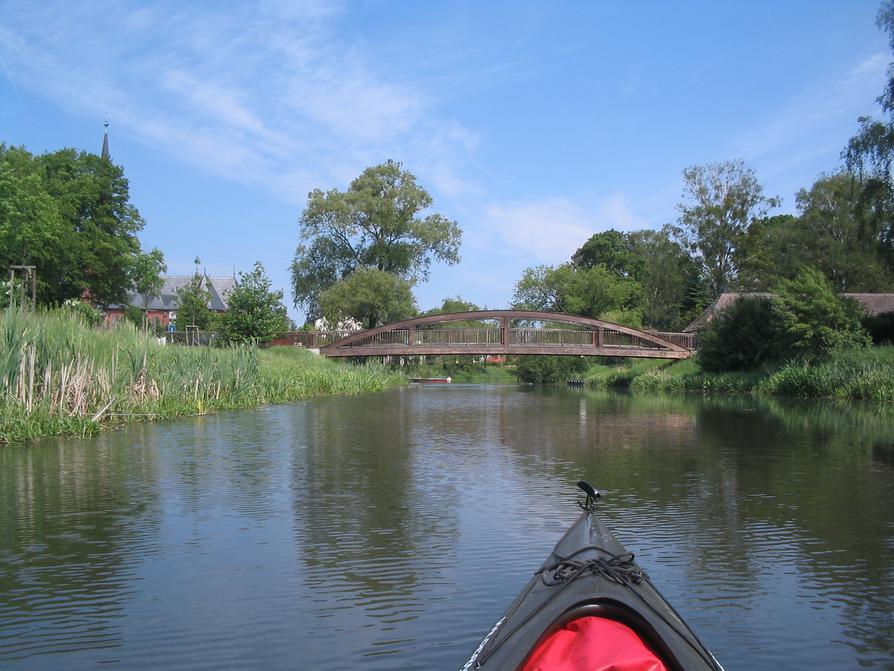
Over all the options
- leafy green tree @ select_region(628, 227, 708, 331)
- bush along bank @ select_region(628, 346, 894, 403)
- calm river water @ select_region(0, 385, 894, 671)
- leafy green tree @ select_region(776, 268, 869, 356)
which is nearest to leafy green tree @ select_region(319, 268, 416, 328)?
bush along bank @ select_region(628, 346, 894, 403)

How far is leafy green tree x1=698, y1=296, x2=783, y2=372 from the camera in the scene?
2978 centimetres

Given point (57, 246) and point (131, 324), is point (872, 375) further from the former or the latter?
point (57, 246)

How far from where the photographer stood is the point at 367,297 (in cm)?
4294

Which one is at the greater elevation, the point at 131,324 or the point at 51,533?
the point at 131,324

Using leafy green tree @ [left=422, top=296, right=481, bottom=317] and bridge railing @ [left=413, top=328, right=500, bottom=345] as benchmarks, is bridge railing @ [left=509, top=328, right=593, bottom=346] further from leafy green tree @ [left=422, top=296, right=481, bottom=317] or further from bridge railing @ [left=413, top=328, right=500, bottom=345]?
leafy green tree @ [left=422, top=296, right=481, bottom=317]

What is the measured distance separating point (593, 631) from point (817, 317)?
2609 centimetres

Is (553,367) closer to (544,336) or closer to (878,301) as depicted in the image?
(544,336)

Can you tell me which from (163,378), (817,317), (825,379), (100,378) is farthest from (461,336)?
(100,378)

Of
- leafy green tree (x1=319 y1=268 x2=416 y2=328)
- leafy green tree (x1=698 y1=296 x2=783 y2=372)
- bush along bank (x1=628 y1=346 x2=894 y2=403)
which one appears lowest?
bush along bank (x1=628 y1=346 x2=894 y2=403)

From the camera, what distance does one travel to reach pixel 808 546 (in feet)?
22.4

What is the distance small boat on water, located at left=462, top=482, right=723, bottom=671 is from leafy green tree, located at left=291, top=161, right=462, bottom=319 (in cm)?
4295

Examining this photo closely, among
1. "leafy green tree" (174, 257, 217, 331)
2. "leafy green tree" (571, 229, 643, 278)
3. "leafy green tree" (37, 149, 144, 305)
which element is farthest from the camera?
"leafy green tree" (571, 229, 643, 278)

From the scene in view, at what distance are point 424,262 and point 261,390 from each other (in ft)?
94.0

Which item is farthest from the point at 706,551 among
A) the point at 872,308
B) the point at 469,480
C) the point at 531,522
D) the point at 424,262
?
the point at 424,262
